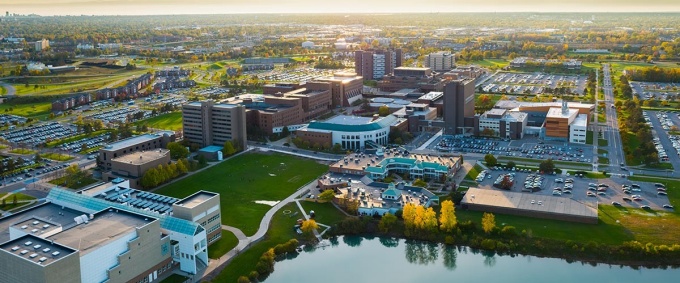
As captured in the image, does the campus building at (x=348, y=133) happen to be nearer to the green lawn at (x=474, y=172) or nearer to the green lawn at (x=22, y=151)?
the green lawn at (x=474, y=172)

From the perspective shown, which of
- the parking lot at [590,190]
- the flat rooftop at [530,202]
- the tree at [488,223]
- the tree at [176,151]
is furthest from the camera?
the tree at [176,151]

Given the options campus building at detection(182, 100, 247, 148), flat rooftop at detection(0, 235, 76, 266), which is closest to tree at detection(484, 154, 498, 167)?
campus building at detection(182, 100, 247, 148)

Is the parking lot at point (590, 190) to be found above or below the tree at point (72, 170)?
below

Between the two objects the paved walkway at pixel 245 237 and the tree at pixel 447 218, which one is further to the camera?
the tree at pixel 447 218

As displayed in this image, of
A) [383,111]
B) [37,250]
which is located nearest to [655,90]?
[383,111]

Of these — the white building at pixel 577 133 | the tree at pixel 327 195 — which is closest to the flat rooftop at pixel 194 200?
the tree at pixel 327 195
